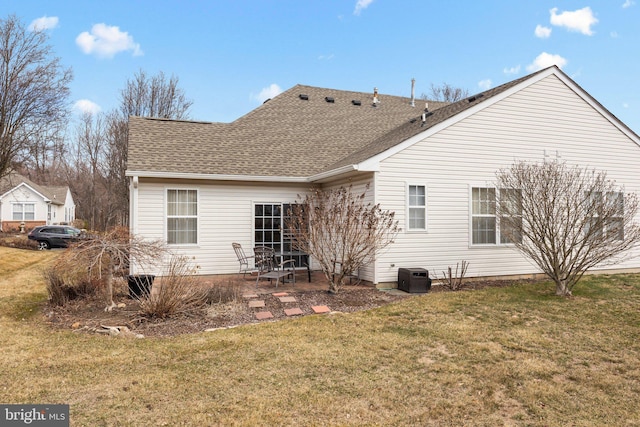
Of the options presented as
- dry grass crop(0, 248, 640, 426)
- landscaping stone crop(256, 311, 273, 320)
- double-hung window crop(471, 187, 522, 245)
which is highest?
double-hung window crop(471, 187, 522, 245)

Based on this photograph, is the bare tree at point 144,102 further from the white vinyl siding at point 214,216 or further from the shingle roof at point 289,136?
the white vinyl siding at point 214,216

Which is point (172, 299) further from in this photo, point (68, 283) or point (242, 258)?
point (242, 258)

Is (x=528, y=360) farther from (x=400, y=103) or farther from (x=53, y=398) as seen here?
(x=400, y=103)

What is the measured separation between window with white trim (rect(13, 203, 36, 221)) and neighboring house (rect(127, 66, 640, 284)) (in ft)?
81.8

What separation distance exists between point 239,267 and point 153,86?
19894mm

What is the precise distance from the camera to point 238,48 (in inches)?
695

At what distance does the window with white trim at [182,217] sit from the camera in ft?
32.8

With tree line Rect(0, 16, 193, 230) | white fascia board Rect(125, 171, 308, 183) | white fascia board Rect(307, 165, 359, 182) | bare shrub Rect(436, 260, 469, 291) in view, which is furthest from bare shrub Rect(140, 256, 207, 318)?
tree line Rect(0, 16, 193, 230)

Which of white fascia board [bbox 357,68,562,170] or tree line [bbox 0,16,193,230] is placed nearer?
white fascia board [bbox 357,68,562,170]

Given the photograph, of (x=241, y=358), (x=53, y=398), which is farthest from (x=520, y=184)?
(x=53, y=398)

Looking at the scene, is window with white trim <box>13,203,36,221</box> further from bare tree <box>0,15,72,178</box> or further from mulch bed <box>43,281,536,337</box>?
mulch bed <box>43,281,536,337</box>

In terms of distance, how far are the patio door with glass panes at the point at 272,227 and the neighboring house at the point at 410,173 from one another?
0.09ft

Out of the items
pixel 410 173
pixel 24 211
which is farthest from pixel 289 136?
pixel 24 211

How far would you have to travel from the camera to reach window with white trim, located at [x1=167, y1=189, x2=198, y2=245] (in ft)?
32.8
